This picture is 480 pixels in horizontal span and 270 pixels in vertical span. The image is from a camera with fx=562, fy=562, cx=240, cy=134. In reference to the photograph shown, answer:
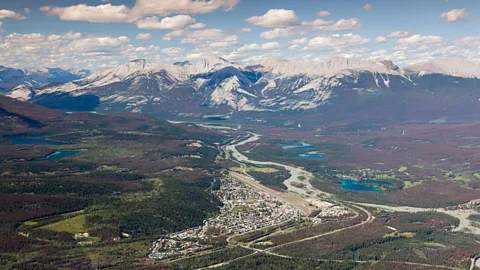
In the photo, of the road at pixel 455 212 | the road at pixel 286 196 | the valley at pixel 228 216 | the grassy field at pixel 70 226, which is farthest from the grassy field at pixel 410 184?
the grassy field at pixel 70 226

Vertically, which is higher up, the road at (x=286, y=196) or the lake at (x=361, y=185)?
the road at (x=286, y=196)

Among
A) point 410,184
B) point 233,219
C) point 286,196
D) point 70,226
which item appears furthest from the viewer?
point 410,184

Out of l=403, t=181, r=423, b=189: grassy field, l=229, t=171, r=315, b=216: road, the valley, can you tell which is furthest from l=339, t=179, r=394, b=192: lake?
l=229, t=171, r=315, b=216: road

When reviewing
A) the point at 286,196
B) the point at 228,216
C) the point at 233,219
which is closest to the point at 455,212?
the point at 286,196

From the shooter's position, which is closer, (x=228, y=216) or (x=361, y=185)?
(x=228, y=216)

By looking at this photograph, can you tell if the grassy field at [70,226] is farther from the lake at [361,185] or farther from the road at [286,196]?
the lake at [361,185]

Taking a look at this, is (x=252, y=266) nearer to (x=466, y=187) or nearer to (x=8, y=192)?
(x=8, y=192)

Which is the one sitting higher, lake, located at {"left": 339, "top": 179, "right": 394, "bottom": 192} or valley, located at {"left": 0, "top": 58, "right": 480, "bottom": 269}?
valley, located at {"left": 0, "top": 58, "right": 480, "bottom": 269}

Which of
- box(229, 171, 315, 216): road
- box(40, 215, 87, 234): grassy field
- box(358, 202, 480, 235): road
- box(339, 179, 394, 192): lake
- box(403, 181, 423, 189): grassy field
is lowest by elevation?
box(358, 202, 480, 235): road

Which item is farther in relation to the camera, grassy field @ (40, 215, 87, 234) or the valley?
grassy field @ (40, 215, 87, 234)

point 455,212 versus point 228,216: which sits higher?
point 228,216

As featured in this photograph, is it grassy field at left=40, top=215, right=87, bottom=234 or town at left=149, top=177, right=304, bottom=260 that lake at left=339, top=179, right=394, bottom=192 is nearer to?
town at left=149, top=177, right=304, bottom=260

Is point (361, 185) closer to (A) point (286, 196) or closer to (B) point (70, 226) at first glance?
(A) point (286, 196)
